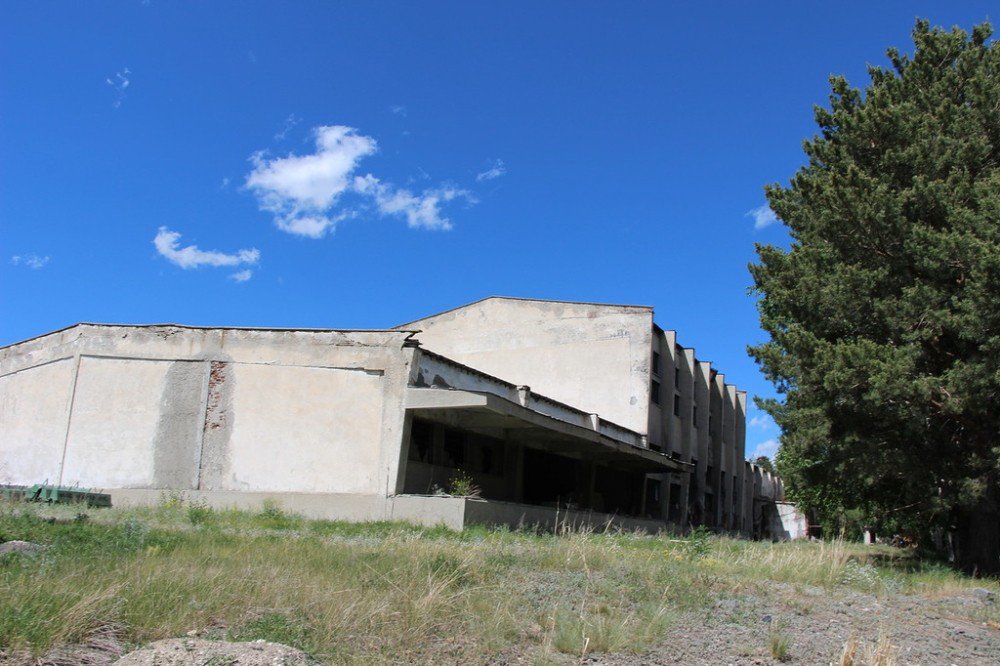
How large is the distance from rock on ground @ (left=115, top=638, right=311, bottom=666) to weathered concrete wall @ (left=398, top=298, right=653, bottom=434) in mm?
29434

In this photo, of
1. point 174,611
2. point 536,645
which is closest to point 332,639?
point 174,611

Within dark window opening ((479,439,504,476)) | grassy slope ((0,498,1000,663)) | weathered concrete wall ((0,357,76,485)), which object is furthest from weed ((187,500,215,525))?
dark window opening ((479,439,504,476))

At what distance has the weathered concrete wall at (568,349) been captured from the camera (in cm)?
3516

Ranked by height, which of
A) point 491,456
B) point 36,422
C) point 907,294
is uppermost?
point 907,294

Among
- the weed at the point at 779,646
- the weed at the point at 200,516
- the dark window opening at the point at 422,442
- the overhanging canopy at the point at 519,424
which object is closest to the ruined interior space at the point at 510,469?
the dark window opening at the point at 422,442

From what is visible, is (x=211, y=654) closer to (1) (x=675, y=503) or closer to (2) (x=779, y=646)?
(2) (x=779, y=646)

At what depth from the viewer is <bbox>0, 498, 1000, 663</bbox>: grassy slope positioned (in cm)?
654

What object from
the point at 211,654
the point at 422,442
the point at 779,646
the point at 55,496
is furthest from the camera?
the point at 422,442

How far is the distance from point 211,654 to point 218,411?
17250 mm

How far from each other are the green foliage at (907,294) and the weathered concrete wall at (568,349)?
1431cm

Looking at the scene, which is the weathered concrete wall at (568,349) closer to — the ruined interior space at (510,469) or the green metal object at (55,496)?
the ruined interior space at (510,469)

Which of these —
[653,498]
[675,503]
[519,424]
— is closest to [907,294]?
[519,424]

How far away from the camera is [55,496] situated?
19344mm

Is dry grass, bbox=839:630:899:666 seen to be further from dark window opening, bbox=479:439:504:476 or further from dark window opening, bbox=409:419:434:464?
dark window opening, bbox=479:439:504:476
